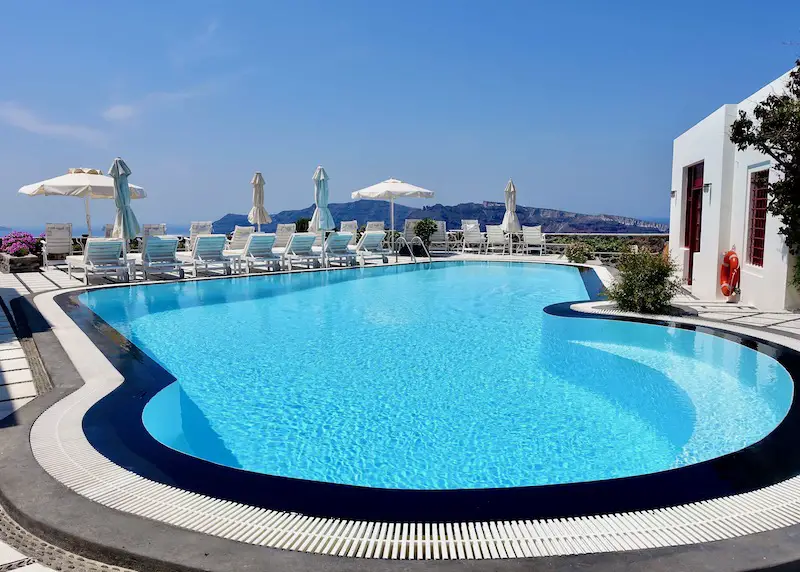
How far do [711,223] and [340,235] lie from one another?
865 cm

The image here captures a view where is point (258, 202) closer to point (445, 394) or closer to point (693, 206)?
point (693, 206)

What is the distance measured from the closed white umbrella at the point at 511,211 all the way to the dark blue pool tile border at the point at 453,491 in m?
15.2

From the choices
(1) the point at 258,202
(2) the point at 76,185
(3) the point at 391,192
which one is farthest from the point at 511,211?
(2) the point at 76,185

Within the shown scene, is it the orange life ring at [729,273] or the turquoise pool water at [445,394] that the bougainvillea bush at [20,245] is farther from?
the orange life ring at [729,273]

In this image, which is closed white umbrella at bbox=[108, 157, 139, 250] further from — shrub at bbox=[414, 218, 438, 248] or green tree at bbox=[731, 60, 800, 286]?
green tree at bbox=[731, 60, 800, 286]

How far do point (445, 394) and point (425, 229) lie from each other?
1413 cm

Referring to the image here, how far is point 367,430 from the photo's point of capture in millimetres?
4227

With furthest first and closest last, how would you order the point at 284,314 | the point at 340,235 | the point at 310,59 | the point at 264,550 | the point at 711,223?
the point at 310,59, the point at 340,235, the point at 711,223, the point at 284,314, the point at 264,550

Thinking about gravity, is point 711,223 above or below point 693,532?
above

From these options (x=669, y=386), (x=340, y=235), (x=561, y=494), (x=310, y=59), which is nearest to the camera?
(x=561, y=494)

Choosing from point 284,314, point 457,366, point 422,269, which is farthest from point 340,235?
point 457,366

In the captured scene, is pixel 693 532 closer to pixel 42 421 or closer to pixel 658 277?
pixel 42 421

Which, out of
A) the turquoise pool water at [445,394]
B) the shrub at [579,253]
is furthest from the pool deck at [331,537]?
the shrub at [579,253]

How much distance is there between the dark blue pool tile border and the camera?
246 centimetres
